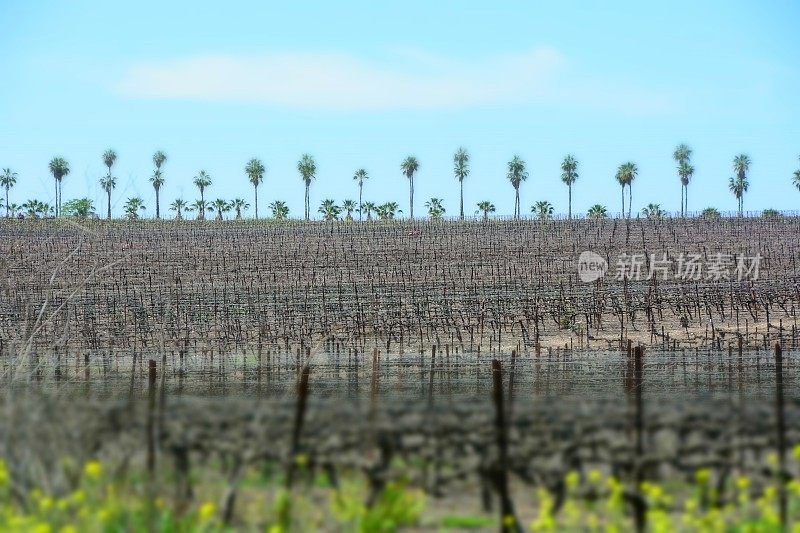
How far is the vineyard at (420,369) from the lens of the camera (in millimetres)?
7438

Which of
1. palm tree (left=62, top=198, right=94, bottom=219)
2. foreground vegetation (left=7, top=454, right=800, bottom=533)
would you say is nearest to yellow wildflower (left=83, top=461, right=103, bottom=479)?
foreground vegetation (left=7, top=454, right=800, bottom=533)

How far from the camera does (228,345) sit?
2842cm

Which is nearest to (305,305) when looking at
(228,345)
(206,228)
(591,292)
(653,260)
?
(228,345)

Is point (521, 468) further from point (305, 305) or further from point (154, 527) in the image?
point (305, 305)

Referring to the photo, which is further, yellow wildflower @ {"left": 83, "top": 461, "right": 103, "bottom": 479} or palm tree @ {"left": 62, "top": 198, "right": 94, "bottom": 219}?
palm tree @ {"left": 62, "top": 198, "right": 94, "bottom": 219}

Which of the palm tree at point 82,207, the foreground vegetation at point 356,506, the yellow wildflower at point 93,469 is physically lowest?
the foreground vegetation at point 356,506

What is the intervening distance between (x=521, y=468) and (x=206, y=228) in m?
50.9

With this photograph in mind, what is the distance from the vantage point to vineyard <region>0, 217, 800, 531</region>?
7438 millimetres

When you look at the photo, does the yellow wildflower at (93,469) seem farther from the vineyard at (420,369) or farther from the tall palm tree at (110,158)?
the tall palm tree at (110,158)

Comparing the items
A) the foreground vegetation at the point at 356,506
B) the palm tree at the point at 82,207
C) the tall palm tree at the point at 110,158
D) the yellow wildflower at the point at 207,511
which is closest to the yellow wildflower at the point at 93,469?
the foreground vegetation at the point at 356,506

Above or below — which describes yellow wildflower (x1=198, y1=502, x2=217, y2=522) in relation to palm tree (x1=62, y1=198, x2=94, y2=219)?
below

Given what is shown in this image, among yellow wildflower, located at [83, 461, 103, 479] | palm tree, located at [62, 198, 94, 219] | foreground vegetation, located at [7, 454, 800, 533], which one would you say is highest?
palm tree, located at [62, 198, 94, 219]

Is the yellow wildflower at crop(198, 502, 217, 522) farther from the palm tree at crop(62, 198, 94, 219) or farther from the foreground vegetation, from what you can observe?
the palm tree at crop(62, 198, 94, 219)

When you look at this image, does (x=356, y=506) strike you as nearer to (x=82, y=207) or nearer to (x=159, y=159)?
(x=82, y=207)
